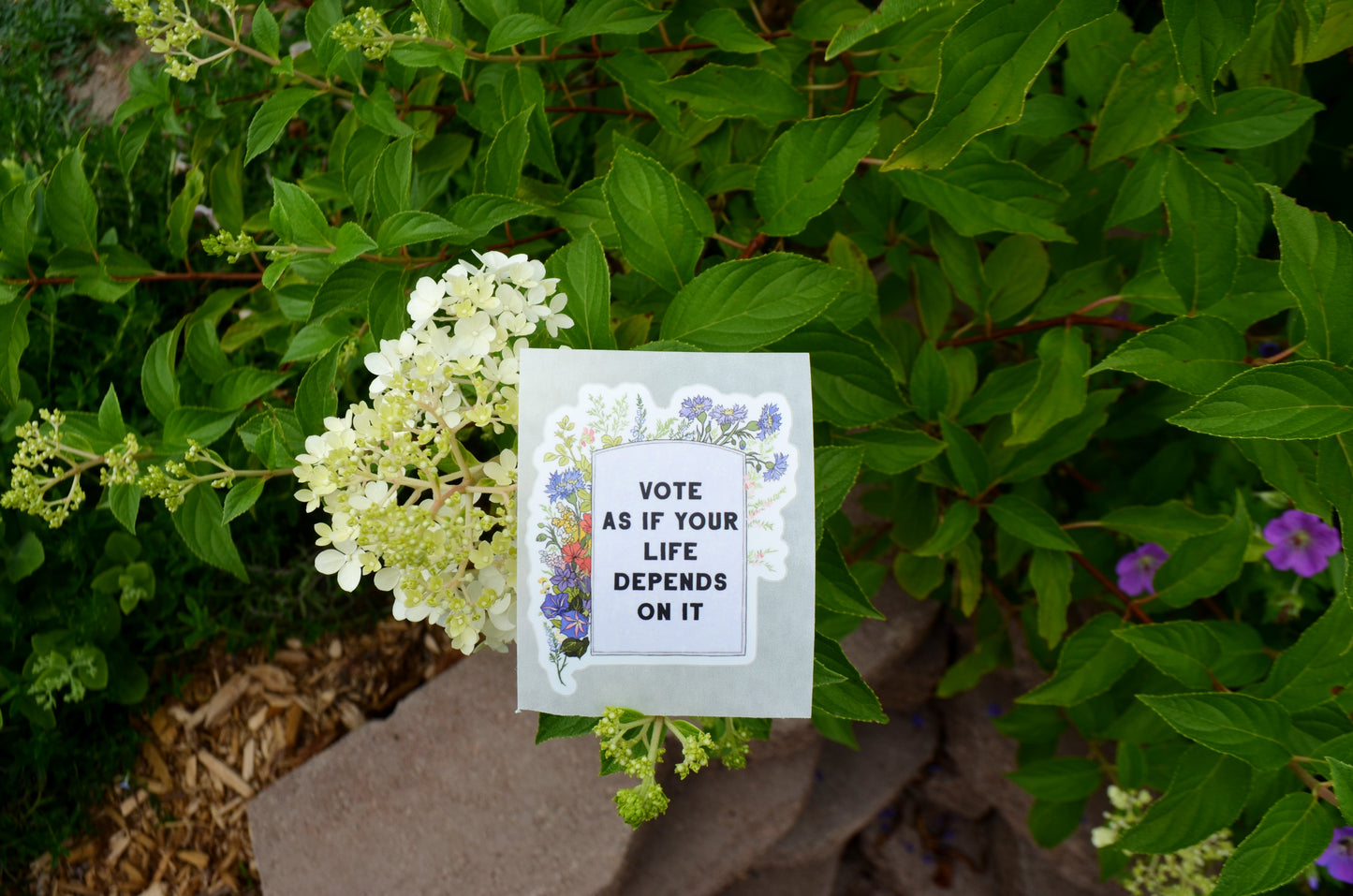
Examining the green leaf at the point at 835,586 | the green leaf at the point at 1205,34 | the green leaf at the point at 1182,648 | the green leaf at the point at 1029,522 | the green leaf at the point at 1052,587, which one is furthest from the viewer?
the green leaf at the point at 1052,587

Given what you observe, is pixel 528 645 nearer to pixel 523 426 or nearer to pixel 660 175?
pixel 523 426

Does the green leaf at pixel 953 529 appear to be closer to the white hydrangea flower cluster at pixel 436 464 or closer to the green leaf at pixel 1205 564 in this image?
the green leaf at pixel 1205 564

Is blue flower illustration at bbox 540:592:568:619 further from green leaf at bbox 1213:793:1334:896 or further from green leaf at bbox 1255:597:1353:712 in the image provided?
green leaf at bbox 1255:597:1353:712

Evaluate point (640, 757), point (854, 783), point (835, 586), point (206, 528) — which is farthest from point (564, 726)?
point (854, 783)

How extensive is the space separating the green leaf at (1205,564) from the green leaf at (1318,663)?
159 millimetres

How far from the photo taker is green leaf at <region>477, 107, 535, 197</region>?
119cm

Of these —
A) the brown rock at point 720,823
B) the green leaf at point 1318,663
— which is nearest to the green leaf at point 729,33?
the green leaf at point 1318,663

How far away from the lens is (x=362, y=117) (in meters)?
1.31

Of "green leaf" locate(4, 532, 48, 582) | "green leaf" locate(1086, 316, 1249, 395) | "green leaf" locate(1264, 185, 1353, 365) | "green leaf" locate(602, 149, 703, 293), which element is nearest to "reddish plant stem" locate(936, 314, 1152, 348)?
"green leaf" locate(1086, 316, 1249, 395)

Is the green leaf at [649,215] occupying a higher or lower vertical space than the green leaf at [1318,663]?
higher

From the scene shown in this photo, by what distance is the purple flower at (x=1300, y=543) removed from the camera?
5.29ft

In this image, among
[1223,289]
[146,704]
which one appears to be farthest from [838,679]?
[146,704]

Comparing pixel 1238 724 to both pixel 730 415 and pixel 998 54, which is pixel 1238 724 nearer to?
pixel 730 415

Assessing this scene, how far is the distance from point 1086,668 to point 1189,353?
24.7 inches
